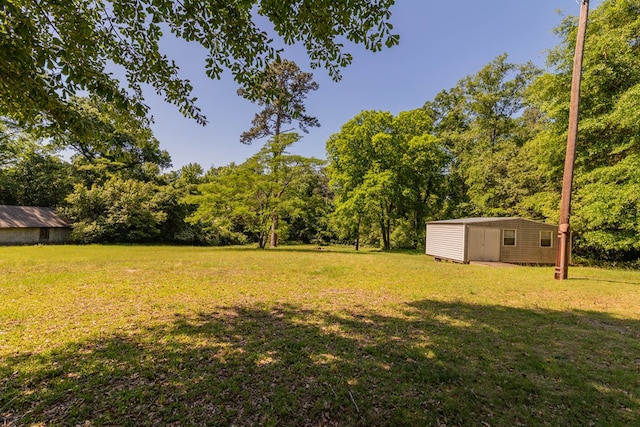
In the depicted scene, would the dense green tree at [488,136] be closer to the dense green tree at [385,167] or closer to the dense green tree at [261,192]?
the dense green tree at [385,167]

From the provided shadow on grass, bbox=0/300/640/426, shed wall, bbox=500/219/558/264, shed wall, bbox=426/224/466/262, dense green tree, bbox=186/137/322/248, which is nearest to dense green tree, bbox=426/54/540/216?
shed wall, bbox=500/219/558/264

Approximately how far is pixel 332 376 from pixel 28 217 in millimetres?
31955

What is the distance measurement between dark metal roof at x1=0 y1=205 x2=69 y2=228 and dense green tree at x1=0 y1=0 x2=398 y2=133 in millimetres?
28066

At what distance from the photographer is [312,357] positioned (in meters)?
3.59

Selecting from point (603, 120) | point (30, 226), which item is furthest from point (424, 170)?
point (30, 226)

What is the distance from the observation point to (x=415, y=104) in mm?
26609

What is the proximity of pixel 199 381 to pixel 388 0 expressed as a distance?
171 inches

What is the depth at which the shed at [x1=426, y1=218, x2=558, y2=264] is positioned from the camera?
14539 mm

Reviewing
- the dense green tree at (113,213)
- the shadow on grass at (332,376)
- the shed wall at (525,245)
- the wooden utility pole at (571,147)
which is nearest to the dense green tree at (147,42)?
the shadow on grass at (332,376)

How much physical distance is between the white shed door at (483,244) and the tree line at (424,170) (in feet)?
11.5

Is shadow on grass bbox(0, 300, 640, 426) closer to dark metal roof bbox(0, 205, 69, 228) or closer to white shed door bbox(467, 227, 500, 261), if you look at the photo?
white shed door bbox(467, 227, 500, 261)

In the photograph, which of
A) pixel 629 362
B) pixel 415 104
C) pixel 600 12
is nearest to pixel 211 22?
pixel 629 362

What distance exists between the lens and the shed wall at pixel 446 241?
14781 mm

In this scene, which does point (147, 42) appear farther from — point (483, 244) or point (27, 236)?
point (27, 236)
